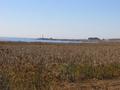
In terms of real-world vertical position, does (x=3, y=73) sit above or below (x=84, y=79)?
above

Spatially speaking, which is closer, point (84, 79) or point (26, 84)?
point (26, 84)

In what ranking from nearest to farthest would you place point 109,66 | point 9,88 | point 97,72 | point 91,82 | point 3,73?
point 9,88 < point 3,73 < point 91,82 < point 97,72 < point 109,66

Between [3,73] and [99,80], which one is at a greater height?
[3,73]

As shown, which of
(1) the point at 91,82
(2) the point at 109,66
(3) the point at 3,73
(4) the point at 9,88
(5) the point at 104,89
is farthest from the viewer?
(2) the point at 109,66

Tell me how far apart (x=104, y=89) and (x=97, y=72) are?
10.2 feet

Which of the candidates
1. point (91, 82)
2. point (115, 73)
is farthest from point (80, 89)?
point (115, 73)

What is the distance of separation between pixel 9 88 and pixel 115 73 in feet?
22.4

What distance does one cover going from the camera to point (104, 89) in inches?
377

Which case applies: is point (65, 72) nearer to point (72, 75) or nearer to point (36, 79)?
point (72, 75)

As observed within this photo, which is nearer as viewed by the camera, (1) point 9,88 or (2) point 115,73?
(1) point 9,88

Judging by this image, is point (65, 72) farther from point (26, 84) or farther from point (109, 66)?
point (26, 84)

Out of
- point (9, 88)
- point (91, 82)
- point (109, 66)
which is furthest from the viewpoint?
point (109, 66)

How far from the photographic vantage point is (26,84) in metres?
7.73

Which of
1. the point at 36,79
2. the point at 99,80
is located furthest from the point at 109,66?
the point at 36,79
